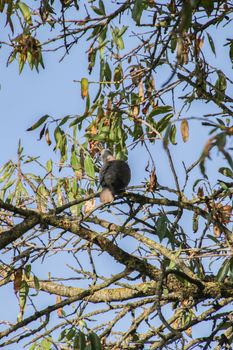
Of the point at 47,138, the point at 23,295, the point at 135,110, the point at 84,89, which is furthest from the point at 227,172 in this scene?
the point at 23,295

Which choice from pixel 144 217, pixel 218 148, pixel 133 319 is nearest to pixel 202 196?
pixel 144 217

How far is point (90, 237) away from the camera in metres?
5.05

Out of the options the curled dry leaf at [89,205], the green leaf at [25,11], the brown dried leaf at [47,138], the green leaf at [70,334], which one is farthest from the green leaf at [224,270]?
the green leaf at [25,11]

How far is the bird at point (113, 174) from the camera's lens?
5728mm

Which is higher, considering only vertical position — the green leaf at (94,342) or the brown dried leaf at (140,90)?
the brown dried leaf at (140,90)

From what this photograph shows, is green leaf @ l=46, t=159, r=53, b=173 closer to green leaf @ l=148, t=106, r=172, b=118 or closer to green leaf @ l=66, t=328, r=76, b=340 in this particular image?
green leaf @ l=148, t=106, r=172, b=118

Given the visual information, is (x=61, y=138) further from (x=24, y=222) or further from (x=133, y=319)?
(x=133, y=319)

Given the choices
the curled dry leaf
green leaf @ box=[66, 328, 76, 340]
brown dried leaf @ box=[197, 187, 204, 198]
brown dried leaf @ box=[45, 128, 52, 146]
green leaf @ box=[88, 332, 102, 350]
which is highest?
brown dried leaf @ box=[45, 128, 52, 146]

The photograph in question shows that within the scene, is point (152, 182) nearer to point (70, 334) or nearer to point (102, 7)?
point (70, 334)

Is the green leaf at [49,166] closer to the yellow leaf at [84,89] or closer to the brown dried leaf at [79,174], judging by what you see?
the brown dried leaf at [79,174]

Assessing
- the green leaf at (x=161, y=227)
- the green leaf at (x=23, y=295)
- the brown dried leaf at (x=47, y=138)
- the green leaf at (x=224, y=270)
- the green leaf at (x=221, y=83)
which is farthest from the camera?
the green leaf at (x=221, y=83)

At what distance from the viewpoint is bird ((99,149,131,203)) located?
226 inches

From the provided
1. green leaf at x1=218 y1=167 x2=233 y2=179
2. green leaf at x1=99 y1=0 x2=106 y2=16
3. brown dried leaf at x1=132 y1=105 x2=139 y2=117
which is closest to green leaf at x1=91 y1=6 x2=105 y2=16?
green leaf at x1=99 y1=0 x2=106 y2=16

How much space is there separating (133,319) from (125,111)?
130cm
